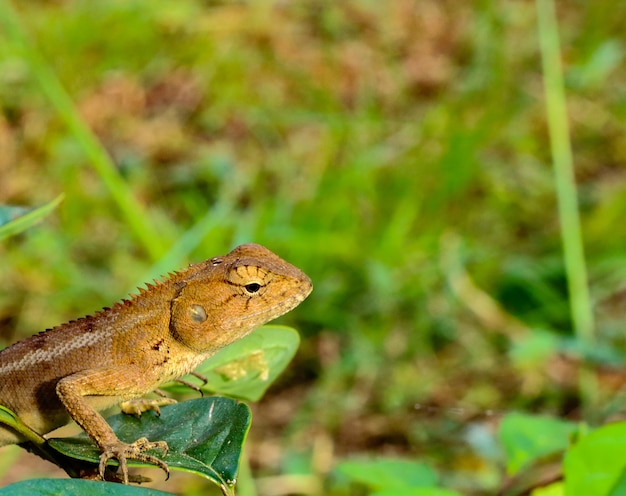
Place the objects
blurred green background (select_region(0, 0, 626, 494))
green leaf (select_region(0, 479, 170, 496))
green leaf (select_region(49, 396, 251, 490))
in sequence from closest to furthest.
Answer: green leaf (select_region(0, 479, 170, 496)), green leaf (select_region(49, 396, 251, 490)), blurred green background (select_region(0, 0, 626, 494))

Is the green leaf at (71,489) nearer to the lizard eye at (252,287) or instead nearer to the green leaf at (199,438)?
the green leaf at (199,438)

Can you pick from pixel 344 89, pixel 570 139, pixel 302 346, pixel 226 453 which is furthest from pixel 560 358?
pixel 226 453

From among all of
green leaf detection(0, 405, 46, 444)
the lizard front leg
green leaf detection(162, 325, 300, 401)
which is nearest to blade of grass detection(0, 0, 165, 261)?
the lizard front leg

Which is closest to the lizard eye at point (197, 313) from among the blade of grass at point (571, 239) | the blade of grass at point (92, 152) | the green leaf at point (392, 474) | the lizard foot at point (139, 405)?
the lizard foot at point (139, 405)

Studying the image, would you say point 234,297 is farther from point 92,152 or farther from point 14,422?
point 92,152

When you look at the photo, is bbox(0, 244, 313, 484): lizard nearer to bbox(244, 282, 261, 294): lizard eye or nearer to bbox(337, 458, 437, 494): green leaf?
bbox(244, 282, 261, 294): lizard eye

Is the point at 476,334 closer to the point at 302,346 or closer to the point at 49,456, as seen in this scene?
the point at 302,346

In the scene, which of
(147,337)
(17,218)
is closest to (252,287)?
(147,337)
